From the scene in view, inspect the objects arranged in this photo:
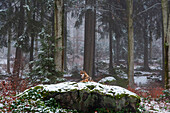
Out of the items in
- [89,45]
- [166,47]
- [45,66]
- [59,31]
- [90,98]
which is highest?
[59,31]

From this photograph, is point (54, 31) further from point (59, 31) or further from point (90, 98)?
point (90, 98)

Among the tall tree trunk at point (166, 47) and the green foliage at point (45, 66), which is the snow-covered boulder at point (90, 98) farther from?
the tall tree trunk at point (166, 47)

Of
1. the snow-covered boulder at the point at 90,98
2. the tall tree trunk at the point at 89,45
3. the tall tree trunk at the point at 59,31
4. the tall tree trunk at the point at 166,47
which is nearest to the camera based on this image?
the snow-covered boulder at the point at 90,98

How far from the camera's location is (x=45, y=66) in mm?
7961

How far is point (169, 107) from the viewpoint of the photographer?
6973 mm

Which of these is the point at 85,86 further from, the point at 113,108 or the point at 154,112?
the point at 154,112

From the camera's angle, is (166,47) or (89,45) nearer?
(166,47)

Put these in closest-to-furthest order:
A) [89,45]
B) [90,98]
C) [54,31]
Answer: [90,98]
[54,31]
[89,45]

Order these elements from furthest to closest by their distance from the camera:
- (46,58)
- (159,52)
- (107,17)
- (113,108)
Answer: (159,52)
(107,17)
(46,58)
(113,108)

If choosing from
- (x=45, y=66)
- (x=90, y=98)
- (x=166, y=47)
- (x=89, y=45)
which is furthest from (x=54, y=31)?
(x=166, y=47)

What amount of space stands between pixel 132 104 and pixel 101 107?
3.87 ft

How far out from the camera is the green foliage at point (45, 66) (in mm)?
7764

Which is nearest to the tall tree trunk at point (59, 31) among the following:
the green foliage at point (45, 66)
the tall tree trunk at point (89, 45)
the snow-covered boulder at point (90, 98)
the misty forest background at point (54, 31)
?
the misty forest background at point (54, 31)

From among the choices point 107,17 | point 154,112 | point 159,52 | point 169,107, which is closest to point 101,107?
point 154,112
